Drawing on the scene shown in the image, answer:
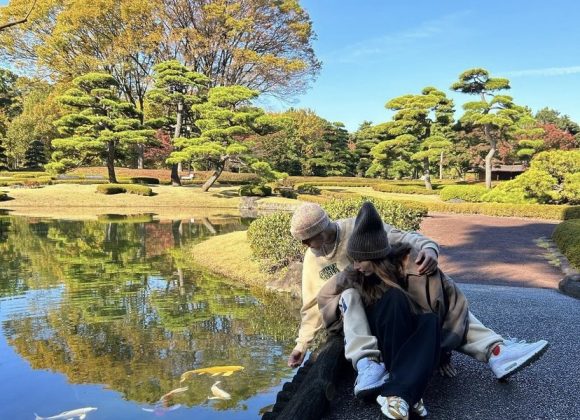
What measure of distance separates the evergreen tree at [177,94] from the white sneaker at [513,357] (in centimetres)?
1918

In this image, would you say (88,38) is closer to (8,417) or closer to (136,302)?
(136,302)

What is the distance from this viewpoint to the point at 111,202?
1925 centimetres

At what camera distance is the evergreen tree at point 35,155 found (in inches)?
1298

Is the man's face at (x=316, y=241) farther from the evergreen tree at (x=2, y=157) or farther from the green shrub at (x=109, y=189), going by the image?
the evergreen tree at (x=2, y=157)

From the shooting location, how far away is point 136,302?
578cm

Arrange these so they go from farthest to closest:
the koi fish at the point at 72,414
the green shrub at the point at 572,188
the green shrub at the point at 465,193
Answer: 1. the green shrub at the point at 465,193
2. the green shrub at the point at 572,188
3. the koi fish at the point at 72,414

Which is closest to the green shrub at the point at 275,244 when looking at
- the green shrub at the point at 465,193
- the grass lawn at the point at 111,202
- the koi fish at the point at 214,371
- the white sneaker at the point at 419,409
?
the koi fish at the point at 214,371

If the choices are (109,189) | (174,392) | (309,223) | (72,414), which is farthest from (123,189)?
(309,223)

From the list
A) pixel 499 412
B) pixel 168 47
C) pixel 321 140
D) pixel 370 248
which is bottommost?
pixel 499 412

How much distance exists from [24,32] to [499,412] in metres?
27.2

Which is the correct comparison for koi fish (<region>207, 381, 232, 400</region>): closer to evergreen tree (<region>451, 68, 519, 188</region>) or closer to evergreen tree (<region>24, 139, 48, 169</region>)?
evergreen tree (<region>451, 68, 519, 188</region>)

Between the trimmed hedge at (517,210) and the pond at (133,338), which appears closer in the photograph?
the pond at (133,338)

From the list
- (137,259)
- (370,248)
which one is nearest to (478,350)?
(370,248)

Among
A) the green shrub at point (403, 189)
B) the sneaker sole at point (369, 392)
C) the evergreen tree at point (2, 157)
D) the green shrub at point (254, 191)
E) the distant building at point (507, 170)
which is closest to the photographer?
the sneaker sole at point (369, 392)
